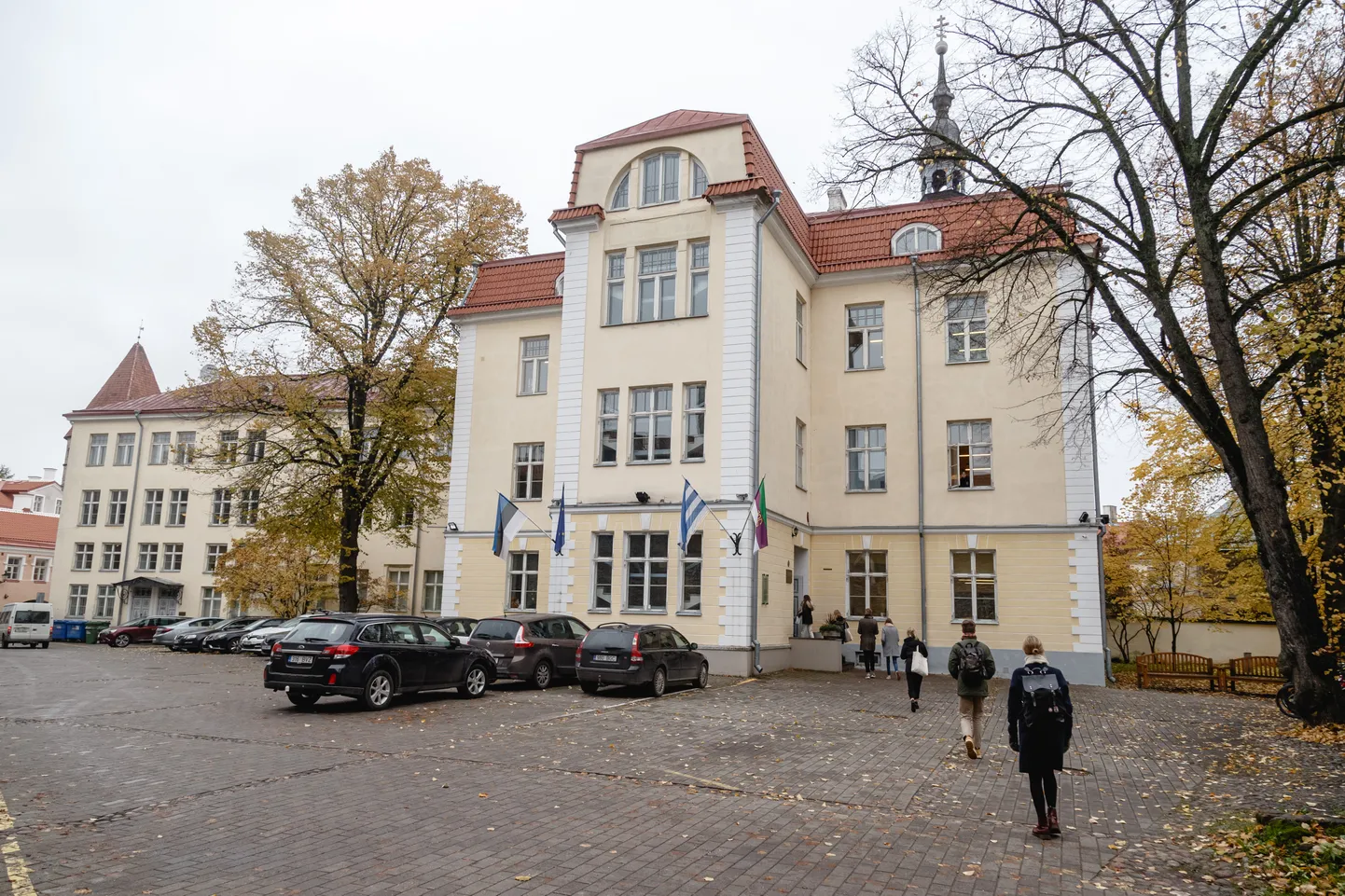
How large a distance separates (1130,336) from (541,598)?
57.9 feet

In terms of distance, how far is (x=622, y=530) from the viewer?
2470 centimetres

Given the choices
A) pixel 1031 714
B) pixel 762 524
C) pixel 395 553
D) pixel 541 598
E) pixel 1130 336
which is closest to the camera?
pixel 1031 714

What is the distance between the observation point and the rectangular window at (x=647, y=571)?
2420 cm

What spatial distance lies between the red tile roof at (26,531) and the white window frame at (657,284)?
5020 centimetres

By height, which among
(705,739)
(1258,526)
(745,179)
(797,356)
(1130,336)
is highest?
(745,179)

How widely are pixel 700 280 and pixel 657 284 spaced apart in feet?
4.22

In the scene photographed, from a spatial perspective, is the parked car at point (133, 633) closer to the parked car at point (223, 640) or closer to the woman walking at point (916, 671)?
the parked car at point (223, 640)

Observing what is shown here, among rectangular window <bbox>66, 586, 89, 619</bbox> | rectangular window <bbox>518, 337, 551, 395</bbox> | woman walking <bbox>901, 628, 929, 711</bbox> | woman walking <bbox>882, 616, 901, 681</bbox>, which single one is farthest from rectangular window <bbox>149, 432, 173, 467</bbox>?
woman walking <bbox>901, 628, 929, 711</bbox>

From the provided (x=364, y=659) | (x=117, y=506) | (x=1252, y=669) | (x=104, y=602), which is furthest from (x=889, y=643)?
(x=117, y=506)

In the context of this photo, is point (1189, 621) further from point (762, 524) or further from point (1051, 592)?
point (762, 524)

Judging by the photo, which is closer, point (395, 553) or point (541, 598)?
point (541, 598)

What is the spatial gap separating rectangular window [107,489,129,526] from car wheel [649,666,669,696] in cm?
4269

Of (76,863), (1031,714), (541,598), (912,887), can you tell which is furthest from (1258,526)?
(541,598)

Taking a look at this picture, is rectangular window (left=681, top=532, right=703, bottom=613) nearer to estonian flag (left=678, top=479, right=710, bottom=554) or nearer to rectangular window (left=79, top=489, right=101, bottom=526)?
estonian flag (left=678, top=479, right=710, bottom=554)
